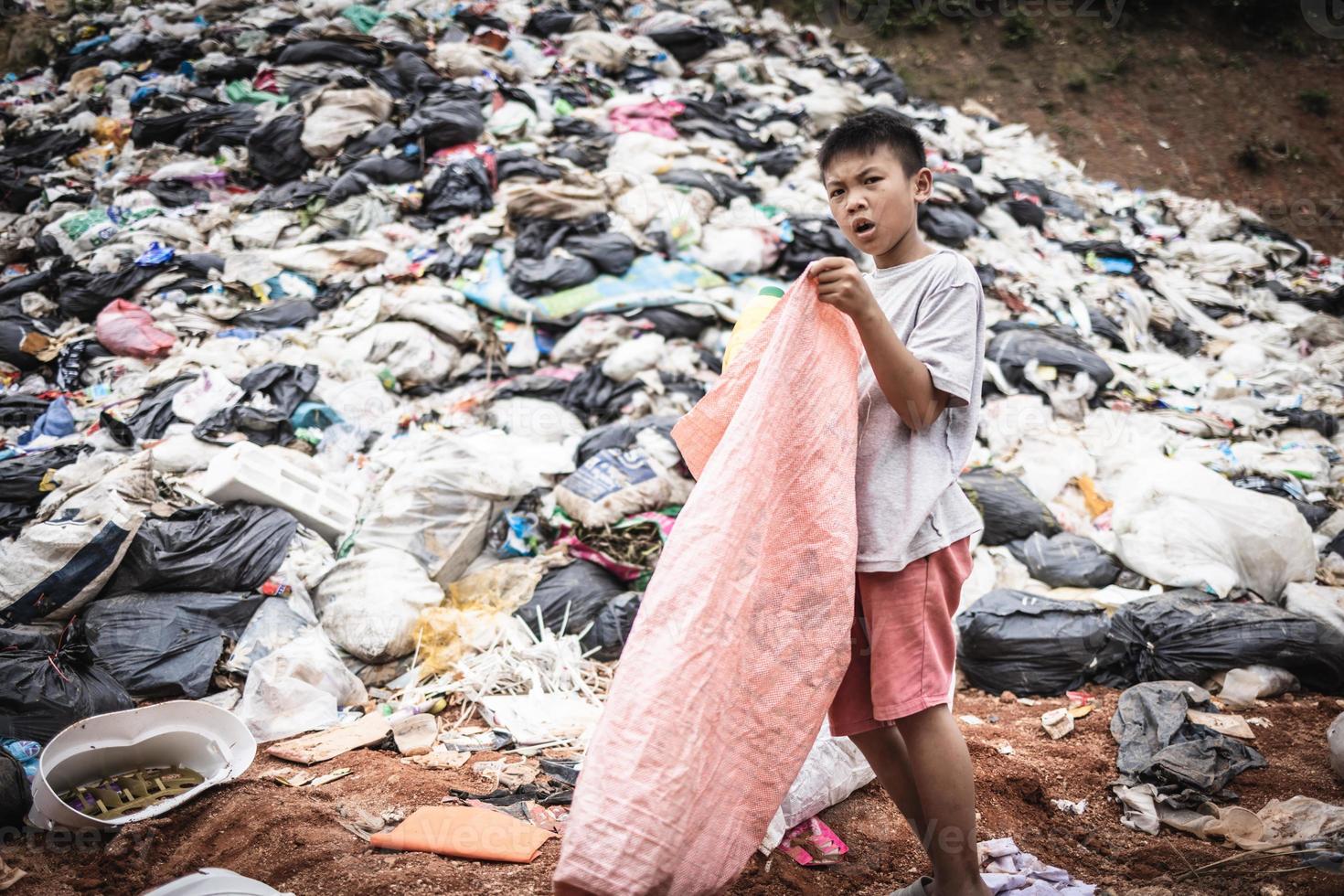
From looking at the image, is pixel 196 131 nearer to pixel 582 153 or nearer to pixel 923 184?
pixel 582 153

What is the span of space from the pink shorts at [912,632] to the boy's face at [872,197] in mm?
545

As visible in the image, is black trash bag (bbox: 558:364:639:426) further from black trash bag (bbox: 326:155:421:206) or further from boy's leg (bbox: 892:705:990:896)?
boy's leg (bbox: 892:705:990:896)

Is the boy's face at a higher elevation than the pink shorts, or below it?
higher

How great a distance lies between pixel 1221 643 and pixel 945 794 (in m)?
1.87

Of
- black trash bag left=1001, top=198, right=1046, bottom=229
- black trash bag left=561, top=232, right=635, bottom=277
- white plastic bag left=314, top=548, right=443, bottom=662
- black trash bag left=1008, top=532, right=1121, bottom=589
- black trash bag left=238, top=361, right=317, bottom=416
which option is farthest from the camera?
black trash bag left=1001, top=198, right=1046, bottom=229

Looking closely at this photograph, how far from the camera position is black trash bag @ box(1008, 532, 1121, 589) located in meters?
3.08

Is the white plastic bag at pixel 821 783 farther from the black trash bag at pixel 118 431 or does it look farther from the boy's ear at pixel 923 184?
the black trash bag at pixel 118 431

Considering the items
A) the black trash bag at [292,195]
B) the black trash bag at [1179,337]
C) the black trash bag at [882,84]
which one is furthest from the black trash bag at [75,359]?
the black trash bag at [882,84]

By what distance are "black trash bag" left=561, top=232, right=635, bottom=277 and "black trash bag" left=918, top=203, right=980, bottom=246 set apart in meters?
2.22

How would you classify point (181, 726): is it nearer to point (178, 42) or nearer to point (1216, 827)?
point (1216, 827)

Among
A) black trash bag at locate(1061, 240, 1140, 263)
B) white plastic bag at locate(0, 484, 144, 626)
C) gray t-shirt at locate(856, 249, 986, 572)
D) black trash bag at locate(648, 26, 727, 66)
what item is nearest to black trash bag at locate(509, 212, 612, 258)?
white plastic bag at locate(0, 484, 144, 626)

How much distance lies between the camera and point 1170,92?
11312 millimetres

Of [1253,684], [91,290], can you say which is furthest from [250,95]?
[1253,684]

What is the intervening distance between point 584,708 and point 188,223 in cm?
452
